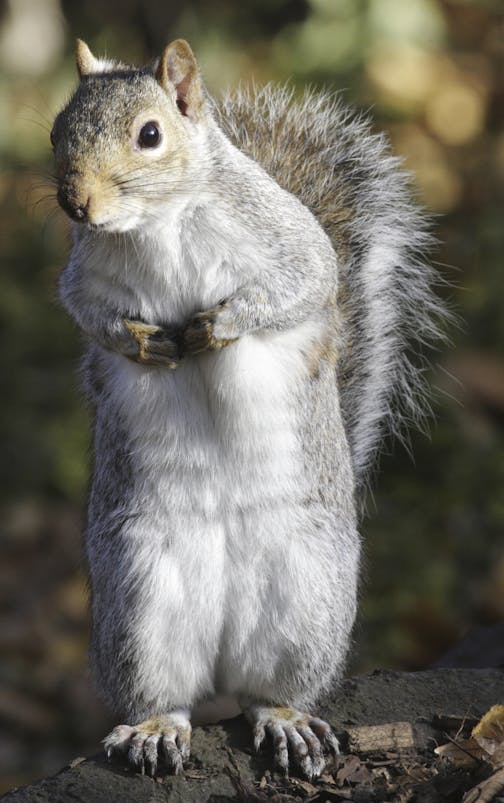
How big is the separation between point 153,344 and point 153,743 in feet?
2.04

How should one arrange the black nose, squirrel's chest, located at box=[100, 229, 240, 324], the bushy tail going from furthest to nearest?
the bushy tail → squirrel's chest, located at box=[100, 229, 240, 324] → the black nose

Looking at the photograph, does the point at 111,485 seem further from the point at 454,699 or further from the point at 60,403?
the point at 60,403

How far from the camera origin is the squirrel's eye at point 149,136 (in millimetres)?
1837

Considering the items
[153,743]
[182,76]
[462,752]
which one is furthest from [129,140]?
[462,752]

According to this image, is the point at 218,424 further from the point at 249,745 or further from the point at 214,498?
the point at 249,745

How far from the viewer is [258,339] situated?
1.99m

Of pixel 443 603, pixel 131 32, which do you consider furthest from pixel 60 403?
pixel 131 32

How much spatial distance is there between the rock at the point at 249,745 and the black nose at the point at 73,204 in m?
0.84

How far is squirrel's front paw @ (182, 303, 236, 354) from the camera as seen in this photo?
189 centimetres

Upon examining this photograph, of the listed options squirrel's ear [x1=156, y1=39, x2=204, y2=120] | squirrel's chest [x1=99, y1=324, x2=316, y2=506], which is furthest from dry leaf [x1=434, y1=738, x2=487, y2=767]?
squirrel's ear [x1=156, y1=39, x2=204, y2=120]

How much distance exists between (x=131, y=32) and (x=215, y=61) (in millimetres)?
630

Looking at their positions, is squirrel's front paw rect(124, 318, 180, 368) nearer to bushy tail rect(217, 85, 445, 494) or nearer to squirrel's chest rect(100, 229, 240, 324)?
squirrel's chest rect(100, 229, 240, 324)

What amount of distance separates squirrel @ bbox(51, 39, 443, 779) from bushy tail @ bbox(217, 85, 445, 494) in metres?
0.24

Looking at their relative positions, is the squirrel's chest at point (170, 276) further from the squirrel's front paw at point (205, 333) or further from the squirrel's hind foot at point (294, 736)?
the squirrel's hind foot at point (294, 736)
